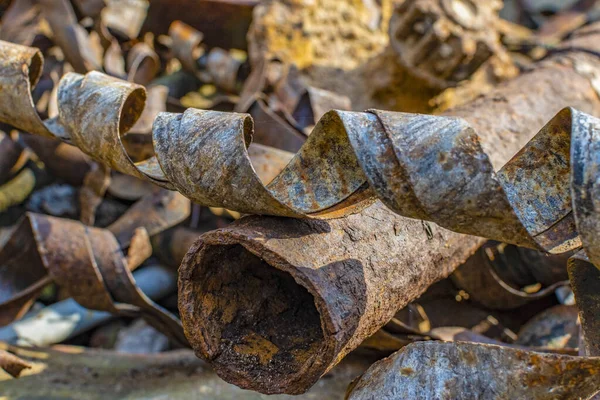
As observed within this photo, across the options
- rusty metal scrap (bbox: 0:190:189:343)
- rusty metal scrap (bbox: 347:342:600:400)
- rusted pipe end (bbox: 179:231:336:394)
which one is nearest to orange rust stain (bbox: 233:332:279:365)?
rusted pipe end (bbox: 179:231:336:394)

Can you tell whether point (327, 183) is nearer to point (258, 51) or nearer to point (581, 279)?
point (581, 279)

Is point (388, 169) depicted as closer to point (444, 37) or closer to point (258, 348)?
point (258, 348)

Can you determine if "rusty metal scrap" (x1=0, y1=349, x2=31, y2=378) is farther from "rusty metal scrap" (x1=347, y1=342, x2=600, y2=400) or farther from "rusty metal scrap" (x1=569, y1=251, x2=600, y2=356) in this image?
"rusty metal scrap" (x1=569, y1=251, x2=600, y2=356)

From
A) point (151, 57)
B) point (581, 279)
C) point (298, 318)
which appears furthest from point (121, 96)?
point (151, 57)

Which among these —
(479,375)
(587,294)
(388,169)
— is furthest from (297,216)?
(587,294)

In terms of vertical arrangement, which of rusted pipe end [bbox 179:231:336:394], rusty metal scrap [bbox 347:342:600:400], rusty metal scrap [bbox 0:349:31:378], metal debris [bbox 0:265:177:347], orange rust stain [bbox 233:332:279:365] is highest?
rusty metal scrap [bbox 347:342:600:400]

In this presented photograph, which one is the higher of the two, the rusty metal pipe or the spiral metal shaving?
the spiral metal shaving

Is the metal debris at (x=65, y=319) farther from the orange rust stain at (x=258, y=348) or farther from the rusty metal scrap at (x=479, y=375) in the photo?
the rusty metal scrap at (x=479, y=375)

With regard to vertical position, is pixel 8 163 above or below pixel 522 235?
below
